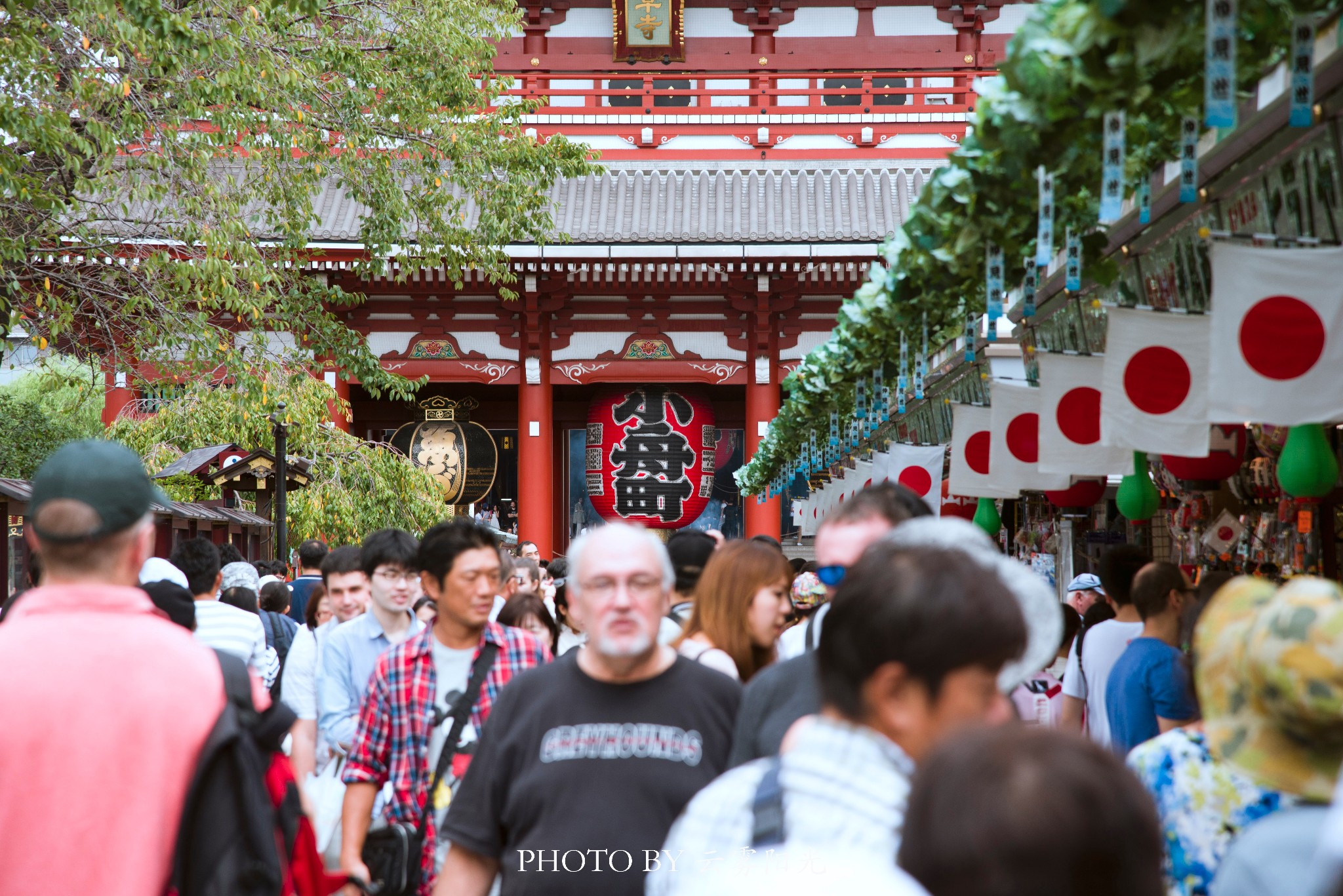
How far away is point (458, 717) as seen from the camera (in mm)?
3266

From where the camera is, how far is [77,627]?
2.16m

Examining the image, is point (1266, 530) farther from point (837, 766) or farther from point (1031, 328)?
point (837, 766)

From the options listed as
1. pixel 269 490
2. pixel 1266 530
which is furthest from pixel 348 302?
pixel 1266 530

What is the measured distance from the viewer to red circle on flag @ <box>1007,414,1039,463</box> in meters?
6.13

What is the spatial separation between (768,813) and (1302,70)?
225 cm

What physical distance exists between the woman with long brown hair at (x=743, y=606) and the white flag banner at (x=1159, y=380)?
1.48 metres

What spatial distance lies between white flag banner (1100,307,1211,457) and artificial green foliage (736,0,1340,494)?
0.30m

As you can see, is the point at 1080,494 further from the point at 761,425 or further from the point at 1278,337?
the point at 761,425

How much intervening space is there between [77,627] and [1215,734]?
5.94ft

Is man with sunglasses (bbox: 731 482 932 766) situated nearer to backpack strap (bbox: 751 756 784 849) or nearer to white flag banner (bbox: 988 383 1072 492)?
backpack strap (bbox: 751 756 784 849)

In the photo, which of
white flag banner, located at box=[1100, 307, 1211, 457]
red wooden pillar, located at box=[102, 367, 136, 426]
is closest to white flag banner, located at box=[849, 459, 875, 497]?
white flag banner, located at box=[1100, 307, 1211, 457]

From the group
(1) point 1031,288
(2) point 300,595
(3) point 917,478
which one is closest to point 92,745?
(1) point 1031,288

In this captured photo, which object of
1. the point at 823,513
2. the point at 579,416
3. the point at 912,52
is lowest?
the point at 823,513

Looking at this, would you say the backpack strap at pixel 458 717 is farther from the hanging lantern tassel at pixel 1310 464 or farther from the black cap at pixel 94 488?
the hanging lantern tassel at pixel 1310 464
